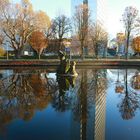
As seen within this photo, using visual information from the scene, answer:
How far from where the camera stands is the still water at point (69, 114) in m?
8.69

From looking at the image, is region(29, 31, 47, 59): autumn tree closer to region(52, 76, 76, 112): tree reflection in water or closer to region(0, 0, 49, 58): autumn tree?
region(0, 0, 49, 58): autumn tree

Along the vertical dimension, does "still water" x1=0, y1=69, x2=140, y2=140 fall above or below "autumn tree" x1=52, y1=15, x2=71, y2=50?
below

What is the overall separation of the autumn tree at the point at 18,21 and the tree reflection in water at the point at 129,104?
2958 centimetres

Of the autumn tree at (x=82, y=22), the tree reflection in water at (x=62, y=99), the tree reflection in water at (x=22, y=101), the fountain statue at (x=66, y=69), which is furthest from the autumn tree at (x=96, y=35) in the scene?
the tree reflection in water at (x=62, y=99)

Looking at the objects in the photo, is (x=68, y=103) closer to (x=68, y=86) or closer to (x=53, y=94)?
(x=53, y=94)

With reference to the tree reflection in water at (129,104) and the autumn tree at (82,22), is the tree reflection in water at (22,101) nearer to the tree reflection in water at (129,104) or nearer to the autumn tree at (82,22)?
the tree reflection in water at (129,104)

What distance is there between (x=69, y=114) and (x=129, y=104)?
3423 millimetres

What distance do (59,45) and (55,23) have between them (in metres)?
4.15

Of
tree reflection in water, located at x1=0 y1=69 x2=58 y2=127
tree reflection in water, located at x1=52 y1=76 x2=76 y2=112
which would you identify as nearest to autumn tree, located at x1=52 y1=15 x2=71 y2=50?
tree reflection in water, located at x1=0 y1=69 x2=58 y2=127

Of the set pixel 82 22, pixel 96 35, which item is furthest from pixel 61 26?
pixel 82 22

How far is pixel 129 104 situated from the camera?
1334 cm

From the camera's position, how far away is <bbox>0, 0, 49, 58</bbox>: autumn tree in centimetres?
4288

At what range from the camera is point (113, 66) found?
129 ft

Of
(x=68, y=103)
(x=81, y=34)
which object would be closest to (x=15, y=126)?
(x=68, y=103)
